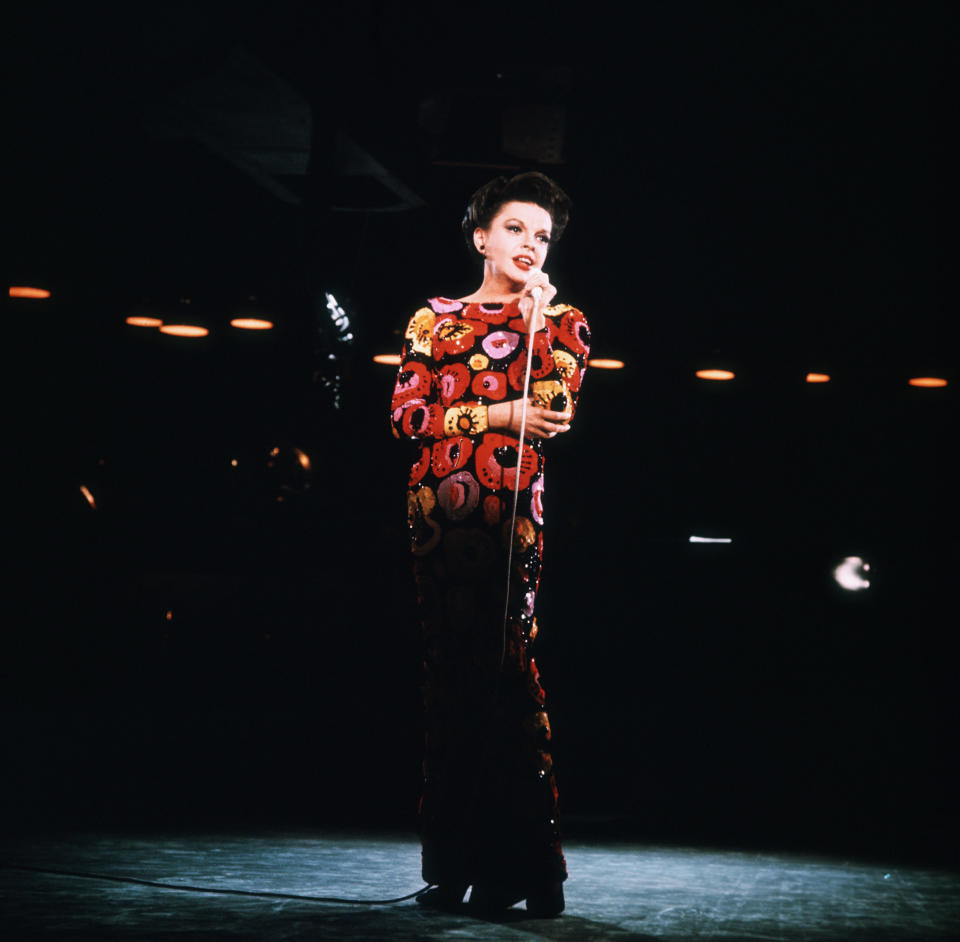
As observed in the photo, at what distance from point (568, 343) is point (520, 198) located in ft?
1.19

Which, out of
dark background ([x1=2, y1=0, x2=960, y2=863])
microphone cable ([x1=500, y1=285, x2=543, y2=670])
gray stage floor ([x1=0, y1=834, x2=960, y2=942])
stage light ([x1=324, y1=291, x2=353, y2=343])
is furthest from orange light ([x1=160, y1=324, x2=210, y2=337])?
microphone cable ([x1=500, y1=285, x2=543, y2=670])

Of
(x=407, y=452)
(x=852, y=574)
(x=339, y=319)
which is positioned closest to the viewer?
(x=339, y=319)

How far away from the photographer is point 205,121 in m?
5.66

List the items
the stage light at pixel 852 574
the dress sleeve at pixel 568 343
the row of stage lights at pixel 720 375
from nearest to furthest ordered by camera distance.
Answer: the dress sleeve at pixel 568 343, the row of stage lights at pixel 720 375, the stage light at pixel 852 574

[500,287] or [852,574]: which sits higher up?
[852,574]

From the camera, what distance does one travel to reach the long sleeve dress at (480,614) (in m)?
2.68

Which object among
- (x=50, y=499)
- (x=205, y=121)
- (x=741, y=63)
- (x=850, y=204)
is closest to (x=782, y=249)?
(x=850, y=204)

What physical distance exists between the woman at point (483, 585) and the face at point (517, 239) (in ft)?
0.22

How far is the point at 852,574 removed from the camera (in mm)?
11953

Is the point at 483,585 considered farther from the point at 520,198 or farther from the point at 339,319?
the point at 339,319

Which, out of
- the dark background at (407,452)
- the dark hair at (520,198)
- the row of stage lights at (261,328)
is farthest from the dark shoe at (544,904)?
the row of stage lights at (261,328)

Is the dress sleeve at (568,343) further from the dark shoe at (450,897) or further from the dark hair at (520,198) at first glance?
the dark shoe at (450,897)

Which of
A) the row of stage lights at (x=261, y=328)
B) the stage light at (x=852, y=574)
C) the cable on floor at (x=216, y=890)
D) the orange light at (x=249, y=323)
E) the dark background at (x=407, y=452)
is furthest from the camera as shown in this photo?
the stage light at (x=852, y=574)

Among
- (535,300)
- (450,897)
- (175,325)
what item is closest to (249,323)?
(175,325)
